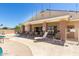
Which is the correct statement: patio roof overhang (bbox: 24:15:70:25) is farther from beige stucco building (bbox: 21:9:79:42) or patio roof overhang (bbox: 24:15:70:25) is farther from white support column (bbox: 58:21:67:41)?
white support column (bbox: 58:21:67:41)

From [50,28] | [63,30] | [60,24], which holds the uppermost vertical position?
[60,24]

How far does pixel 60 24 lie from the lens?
14727 mm

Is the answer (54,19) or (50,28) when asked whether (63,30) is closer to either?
(54,19)

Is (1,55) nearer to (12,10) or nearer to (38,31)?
(12,10)

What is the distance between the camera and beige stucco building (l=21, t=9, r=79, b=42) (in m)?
14.1

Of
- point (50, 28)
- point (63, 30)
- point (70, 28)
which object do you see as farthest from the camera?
point (50, 28)

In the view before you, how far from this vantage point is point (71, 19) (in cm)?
1423

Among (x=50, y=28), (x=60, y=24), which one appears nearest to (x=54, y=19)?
(x=60, y=24)

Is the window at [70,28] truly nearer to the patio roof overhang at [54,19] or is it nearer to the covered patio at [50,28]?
the covered patio at [50,28]

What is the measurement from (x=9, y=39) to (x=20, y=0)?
6.22 metres

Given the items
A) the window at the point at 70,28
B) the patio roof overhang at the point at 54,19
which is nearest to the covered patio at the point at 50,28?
the patio roof overhang at the point at 54,19

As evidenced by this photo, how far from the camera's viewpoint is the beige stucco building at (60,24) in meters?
14.1

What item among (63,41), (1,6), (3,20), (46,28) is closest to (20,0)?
(1,6)

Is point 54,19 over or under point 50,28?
over
